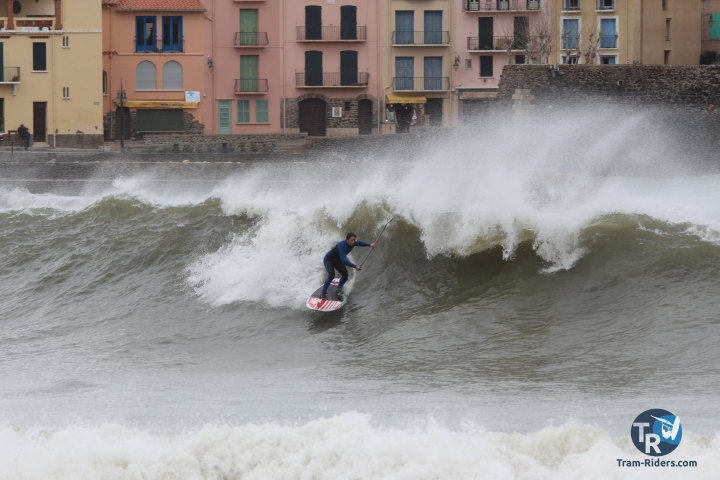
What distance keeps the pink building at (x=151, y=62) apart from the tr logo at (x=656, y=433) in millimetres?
40911

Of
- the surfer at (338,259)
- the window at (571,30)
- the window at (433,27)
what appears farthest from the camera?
the window at (433,27)

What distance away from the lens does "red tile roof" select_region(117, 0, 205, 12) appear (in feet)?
153

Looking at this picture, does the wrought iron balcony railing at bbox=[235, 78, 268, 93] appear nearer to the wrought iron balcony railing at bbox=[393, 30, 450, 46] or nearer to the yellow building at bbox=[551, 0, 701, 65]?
the wrought iron balcony railing at bbox=[393, 30, 450, 46]

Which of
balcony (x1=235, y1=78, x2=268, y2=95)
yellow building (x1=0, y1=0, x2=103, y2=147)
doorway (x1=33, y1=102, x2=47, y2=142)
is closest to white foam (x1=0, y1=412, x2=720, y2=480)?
yellow building (x1=0, y1=0, x2=103, y2=147)

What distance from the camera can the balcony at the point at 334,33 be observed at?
1913 inches

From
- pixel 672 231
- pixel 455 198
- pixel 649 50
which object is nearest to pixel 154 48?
pixel 649 50

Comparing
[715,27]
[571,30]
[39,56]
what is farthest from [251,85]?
[715,27]

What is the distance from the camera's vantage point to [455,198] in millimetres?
16953

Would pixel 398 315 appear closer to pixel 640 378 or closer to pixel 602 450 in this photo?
pixel 640 378

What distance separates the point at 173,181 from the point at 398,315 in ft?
69.1

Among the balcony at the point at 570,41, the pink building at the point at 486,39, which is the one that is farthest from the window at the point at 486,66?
the balcony at the point at 570,41

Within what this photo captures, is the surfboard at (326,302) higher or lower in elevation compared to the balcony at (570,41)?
lower

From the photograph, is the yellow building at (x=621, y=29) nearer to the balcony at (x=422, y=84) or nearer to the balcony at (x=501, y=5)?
the balcony at (x=501, y=5)

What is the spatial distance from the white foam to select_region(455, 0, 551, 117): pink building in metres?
41.8
